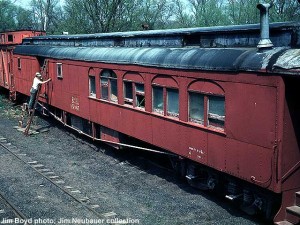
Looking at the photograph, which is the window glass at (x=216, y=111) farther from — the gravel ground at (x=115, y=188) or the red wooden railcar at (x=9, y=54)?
A: the red wooden railcar at (x=9, y=54)

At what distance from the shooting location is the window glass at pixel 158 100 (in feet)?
32.0

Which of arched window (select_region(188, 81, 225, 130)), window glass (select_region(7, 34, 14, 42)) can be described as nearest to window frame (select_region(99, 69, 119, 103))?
arched window (select_region(188, 81, 225, 130))

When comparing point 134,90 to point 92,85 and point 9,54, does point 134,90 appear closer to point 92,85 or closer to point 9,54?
point 92,85

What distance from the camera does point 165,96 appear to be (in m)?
9.52

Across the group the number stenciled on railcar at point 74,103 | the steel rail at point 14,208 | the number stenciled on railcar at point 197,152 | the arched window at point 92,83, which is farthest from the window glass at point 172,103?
the number stenciled on railcar at point 74,103

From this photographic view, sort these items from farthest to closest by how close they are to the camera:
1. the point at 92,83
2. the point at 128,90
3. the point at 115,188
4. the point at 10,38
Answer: the point at 10,38
the point at 92,83
the point at 128,90
the point at 115,188

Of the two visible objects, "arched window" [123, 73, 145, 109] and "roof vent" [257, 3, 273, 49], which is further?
"arched window" [123, 73, 145, 109]

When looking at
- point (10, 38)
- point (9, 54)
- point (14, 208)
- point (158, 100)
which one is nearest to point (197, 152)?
point (158, 100)

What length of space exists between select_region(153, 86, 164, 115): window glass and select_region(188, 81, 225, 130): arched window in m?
1.14

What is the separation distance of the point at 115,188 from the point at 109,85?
3443mm

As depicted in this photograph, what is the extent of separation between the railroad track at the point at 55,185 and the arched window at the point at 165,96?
2.67 meters

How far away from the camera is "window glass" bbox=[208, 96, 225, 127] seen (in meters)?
7.93

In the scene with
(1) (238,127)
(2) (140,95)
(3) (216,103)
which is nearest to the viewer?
(1) (238,127)

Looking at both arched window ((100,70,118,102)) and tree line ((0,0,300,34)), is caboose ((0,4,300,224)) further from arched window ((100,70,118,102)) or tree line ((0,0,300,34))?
tree line ((0,0,300,34))
